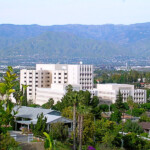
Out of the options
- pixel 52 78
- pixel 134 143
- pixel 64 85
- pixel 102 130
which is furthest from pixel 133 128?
pixel 52 78

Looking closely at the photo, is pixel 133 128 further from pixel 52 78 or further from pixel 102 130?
pixel 52 78

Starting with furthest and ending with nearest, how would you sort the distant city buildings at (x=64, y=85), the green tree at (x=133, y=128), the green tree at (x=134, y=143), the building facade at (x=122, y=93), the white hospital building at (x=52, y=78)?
1. the white hospital building at (x=52, y=78)
2. the distant city buildings at (x=64, y=85)
3. the building facade at (x=122, y=93)
4. the green tree at (x=133, y=128)
5. the green tree at (x=134, y=143)

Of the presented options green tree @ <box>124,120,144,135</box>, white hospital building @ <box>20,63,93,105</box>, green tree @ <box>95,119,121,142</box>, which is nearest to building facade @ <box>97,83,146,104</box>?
white hospital building @ <box>20,63,93,105</box>

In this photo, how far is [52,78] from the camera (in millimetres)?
75562

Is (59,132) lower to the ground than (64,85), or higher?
lower

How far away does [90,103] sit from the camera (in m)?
44.1

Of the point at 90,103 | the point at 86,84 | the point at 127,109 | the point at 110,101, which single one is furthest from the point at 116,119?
the point at 86,84

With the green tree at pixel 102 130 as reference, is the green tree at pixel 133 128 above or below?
below

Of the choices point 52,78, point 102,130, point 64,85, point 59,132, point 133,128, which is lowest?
point 133,128

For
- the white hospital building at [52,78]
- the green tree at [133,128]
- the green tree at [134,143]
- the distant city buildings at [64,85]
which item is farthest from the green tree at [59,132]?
the white hospital building at [52,78]

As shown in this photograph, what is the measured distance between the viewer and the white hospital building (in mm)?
71500

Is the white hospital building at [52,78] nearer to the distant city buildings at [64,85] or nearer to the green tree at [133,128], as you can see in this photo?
the distant city buildings at [64,85]

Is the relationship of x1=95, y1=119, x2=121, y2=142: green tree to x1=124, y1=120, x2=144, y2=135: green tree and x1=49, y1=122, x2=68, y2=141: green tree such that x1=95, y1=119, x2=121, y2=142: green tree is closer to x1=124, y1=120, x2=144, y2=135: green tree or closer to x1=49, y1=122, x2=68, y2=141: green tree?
x1=49, y1=122, x2=68, y2=141: green tree

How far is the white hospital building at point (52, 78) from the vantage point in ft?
235
